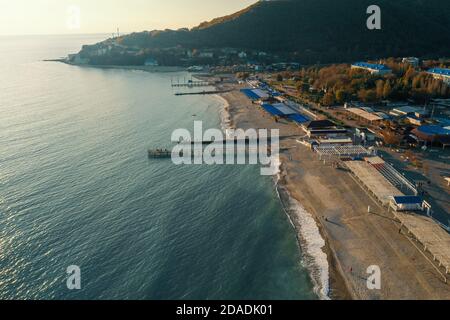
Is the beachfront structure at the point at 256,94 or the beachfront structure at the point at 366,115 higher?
the beachfront structure at the point at 256,94

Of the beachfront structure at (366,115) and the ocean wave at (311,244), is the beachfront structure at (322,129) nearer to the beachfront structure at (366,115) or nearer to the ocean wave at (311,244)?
the beachfront structure at (366,115)

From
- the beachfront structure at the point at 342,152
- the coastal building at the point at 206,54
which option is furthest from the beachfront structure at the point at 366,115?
the coastal building at the point at 206,54

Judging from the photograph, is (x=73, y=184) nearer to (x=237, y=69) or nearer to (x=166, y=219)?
(x=166, y=219)

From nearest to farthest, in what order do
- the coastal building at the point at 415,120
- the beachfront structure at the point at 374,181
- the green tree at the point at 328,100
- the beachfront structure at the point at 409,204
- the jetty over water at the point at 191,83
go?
the beachfront structure at the point at 409,204 → the beachfront structure at the point at 374,181 → the coastal building at the point at 415,120 → the green tree at the point at 328,100 → the jetty over water at the point at 191,83

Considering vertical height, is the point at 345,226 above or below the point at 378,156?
below

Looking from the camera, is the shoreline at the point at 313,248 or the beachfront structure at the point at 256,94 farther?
the beachfront structure at the point at 256,94
